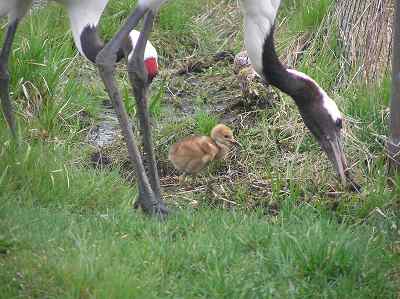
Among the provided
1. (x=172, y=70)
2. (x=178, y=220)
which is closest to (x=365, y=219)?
(x=178, y=220)

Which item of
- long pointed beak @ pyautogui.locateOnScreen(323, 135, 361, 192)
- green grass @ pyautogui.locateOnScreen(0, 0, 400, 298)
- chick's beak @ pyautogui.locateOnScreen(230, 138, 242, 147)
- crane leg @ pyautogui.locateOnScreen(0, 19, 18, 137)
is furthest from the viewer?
chick's beak @ pyautogui.locateOnScreen(230, 138, 242, 147)

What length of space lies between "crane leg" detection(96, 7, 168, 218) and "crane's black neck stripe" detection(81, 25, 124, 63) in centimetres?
26

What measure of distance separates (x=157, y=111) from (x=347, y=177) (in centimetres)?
187

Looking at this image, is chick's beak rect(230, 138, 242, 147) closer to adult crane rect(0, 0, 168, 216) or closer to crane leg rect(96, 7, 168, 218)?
adult crane rect(0, 0, 168, 216)

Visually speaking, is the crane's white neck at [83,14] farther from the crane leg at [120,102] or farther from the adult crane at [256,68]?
the crane leg at [120,102]

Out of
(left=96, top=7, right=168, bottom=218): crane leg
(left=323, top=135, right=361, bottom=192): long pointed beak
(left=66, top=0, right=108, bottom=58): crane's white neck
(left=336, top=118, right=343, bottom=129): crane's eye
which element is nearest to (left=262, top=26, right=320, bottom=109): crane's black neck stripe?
(left=336, top=118, right=343, bottom=129): crane's eye

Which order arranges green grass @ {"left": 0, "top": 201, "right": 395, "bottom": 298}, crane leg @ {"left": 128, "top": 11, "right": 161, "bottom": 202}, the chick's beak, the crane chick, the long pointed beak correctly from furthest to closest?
the chick's beak < the crane chick < the long pointed beak < crane leg @ {"left": 128, "top": 11, "right": 161, "bottom": 202} < green grass @ {"left": 0, "top": 201, "right": 395, "bottom": 298}

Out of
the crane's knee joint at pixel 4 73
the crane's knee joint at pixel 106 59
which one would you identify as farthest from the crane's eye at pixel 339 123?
the crane's knee joint at pixel 4 73

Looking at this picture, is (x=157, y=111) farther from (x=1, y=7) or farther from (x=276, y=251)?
(x=276, y=251)

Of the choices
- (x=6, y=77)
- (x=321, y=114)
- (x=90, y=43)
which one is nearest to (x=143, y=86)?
(x=90, y=43)

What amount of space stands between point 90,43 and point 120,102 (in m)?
0.50

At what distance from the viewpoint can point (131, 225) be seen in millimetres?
5676

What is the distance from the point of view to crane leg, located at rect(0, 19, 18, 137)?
6727mm

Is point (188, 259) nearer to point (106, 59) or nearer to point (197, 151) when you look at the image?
point (106, 59)
